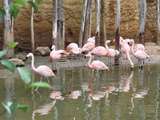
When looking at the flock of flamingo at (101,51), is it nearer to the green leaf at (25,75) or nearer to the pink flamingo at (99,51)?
the pink flamingo at (99,51)

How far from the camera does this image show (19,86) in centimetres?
1120

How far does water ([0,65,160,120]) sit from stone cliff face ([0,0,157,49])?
5021 millimetres

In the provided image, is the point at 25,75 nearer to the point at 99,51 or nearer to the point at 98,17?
the point at 99,51

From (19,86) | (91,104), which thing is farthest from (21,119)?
(19,86)

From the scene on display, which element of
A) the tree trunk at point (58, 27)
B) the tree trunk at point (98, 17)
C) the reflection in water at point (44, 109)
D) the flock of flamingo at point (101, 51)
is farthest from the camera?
the tree trunk at point (98, 17)

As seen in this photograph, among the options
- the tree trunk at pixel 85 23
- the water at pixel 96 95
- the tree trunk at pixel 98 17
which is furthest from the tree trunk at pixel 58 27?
the water at pixel 96 95

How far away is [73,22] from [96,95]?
10393mm

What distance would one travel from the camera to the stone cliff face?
19453 mm

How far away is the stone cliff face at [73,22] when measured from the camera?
63.8 ft

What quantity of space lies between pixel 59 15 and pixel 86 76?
3344 millimetres

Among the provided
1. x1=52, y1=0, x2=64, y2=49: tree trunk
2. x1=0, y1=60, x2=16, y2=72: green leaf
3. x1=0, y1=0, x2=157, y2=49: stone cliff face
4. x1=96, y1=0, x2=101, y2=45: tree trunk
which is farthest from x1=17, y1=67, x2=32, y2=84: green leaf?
x1=0, y1=0, x2=157, y2=49: stone cliff face

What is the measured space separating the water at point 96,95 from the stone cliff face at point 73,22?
5021mm

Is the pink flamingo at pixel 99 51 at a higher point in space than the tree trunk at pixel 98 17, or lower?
lower

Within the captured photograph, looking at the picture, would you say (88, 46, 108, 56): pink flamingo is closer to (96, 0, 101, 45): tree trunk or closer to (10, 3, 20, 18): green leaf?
(96, 0, 101, 45): tree trunk
